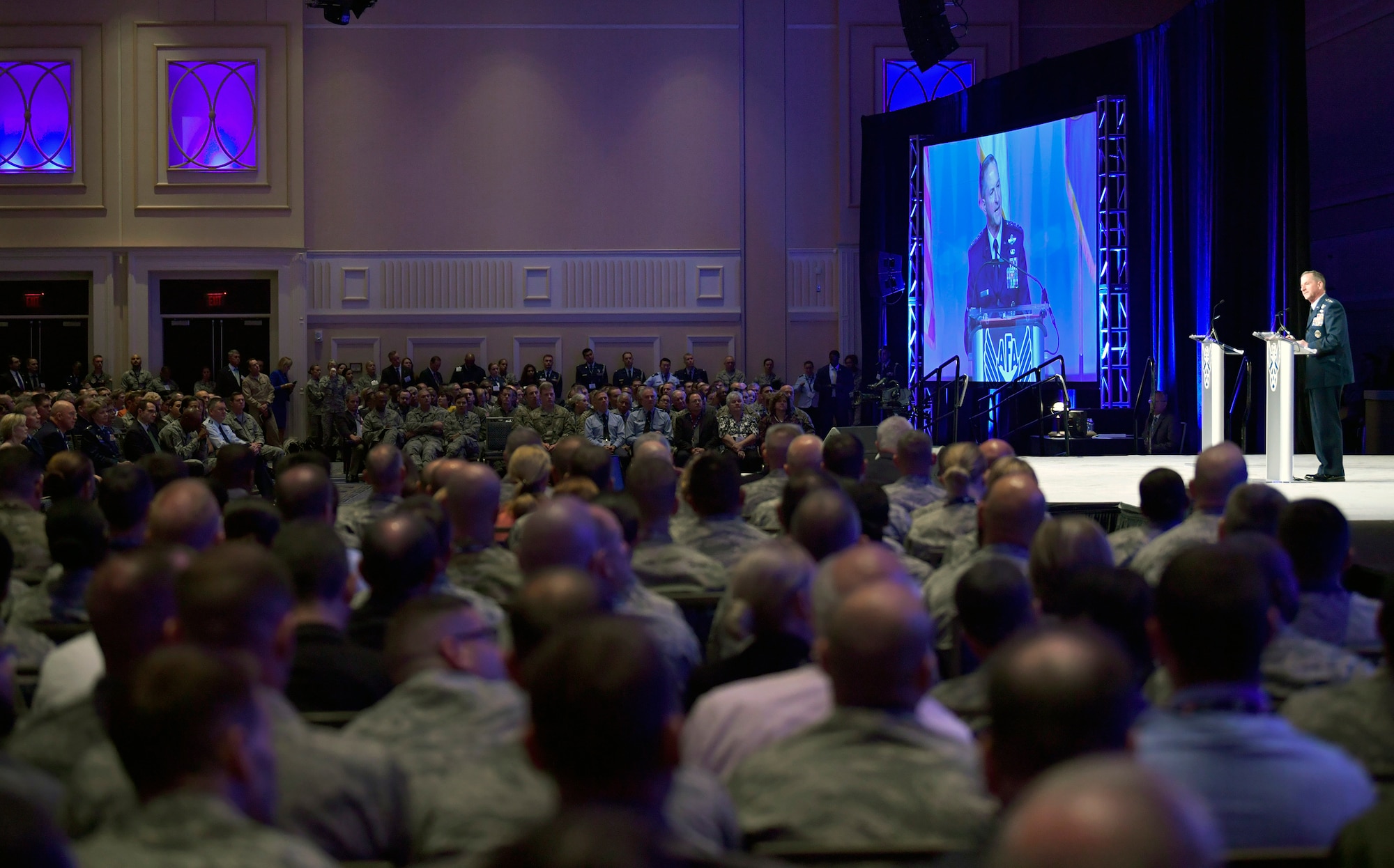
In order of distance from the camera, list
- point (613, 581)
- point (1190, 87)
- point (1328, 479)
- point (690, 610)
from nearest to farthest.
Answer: point (613, 581), point (690, 610), point (1328, 479), point (1190, 87)

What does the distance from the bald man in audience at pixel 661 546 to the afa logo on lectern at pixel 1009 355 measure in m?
8.97

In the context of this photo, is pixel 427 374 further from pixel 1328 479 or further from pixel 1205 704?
pixel 1205 704

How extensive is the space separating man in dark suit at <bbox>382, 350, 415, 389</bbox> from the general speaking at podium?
20.0 ft

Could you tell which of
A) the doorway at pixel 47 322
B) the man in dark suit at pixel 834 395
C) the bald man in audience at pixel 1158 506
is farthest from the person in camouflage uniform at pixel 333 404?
the bald man in audience at pixel 1158 506

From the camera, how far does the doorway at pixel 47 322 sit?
1543 centimetres

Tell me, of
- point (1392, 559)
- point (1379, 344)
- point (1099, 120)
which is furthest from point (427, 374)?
point (1392, 559)

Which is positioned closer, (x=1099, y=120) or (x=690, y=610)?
(x=690, y=610)

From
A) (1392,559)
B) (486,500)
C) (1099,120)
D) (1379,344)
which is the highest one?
(1099,120)

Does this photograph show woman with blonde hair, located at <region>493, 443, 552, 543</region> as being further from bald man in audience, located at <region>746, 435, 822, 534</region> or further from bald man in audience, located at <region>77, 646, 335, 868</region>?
bald man in audience, located at <region>77, 646, 335, 868</region>

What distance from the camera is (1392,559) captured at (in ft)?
17.2

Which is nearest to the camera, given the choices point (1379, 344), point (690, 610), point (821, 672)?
point (821, 672)

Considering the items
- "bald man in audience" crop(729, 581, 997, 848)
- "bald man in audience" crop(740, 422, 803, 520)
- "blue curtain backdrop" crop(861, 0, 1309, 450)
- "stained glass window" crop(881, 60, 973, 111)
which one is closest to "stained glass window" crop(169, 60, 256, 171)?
"stained glass window" crop(881, 60, 973, 111)

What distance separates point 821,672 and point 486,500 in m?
1.72

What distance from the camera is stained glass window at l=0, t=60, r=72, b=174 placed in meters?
15.1
